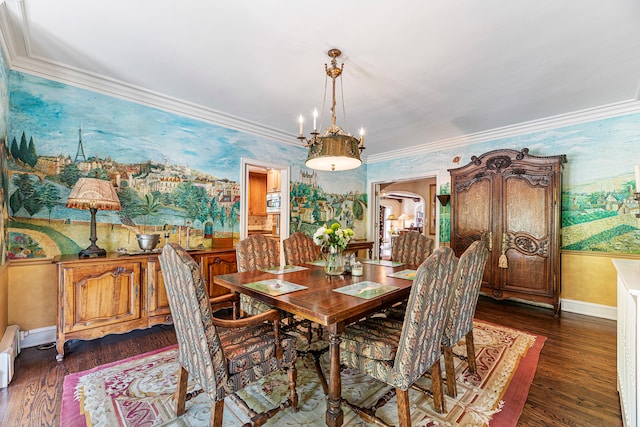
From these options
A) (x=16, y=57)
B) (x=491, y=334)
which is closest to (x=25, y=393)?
(x=16, y=57)

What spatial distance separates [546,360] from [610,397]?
1.70 ft

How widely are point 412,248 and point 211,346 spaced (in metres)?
2.54

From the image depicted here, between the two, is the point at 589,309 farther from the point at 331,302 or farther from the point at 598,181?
the point at 331,302

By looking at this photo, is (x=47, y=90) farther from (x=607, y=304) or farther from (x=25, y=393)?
(x=607, y=304)

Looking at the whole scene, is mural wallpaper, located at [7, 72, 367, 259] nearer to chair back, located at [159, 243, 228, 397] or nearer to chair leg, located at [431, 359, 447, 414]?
chair back, located at [159, 243, 228, 397]

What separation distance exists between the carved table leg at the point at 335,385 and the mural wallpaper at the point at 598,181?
396 centimetres

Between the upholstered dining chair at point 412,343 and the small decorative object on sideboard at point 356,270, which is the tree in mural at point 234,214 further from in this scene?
the upholstered dining chair at point 412,343

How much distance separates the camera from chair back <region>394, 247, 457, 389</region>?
1.38m

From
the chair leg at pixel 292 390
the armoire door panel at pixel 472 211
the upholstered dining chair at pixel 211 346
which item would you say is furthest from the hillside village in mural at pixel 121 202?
the armoire door panel at pixel 472 211

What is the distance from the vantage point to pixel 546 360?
2.46 m

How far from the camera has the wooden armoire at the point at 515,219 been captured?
3.57 m

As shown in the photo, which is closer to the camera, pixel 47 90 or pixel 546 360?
pixel 546 360

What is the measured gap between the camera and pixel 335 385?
1.63 m

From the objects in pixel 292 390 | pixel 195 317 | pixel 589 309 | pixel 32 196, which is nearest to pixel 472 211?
pixel 589 309
